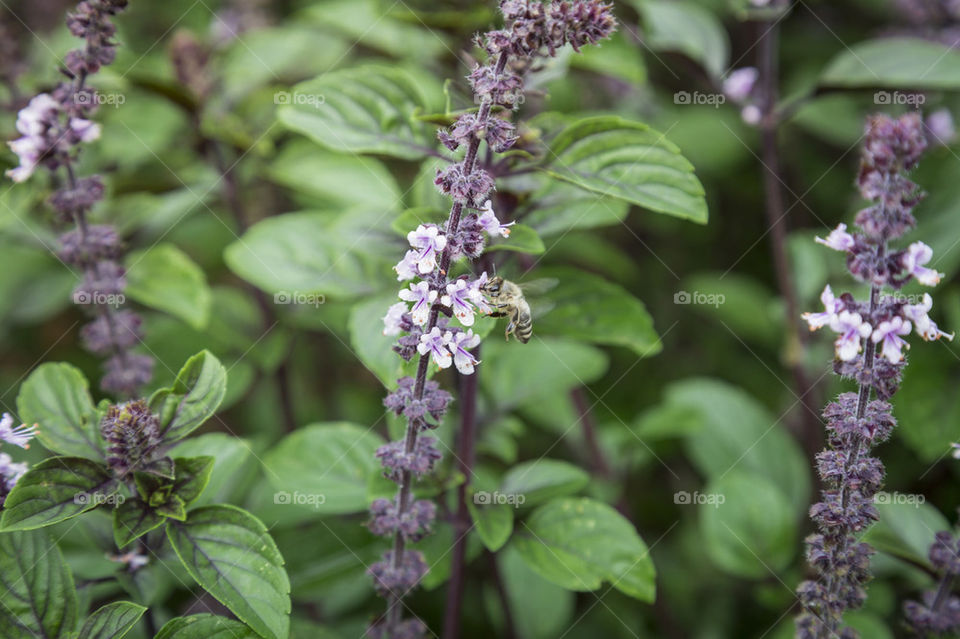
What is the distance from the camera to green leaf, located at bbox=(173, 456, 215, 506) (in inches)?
93.5

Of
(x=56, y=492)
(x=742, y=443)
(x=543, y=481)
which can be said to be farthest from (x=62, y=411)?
(x=742, y=443)

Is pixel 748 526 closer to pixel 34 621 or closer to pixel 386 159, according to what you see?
pixel 34 621

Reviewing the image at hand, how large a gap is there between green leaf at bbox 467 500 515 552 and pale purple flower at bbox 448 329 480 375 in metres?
0.73

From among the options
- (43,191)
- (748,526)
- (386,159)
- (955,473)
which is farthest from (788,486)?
(43,191)

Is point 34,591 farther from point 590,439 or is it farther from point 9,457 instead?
point 590,439

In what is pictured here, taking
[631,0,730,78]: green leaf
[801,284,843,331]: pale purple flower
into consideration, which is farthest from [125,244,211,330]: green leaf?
[631,0,730,78]: green leaf

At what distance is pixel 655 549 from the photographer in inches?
175

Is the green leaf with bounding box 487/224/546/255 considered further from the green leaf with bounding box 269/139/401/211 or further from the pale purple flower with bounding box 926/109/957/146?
the pale purple flower with bounding box 926/109/957/146

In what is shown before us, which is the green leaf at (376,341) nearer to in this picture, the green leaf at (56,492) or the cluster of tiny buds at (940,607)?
the green leaf at (56,492)

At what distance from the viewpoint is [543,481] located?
3.05 meters

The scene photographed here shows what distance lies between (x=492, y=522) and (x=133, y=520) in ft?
3.89

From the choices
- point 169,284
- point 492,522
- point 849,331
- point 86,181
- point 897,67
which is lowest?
point 492,522

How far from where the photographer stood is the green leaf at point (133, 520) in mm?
2291

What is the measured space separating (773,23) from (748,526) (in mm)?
2399
